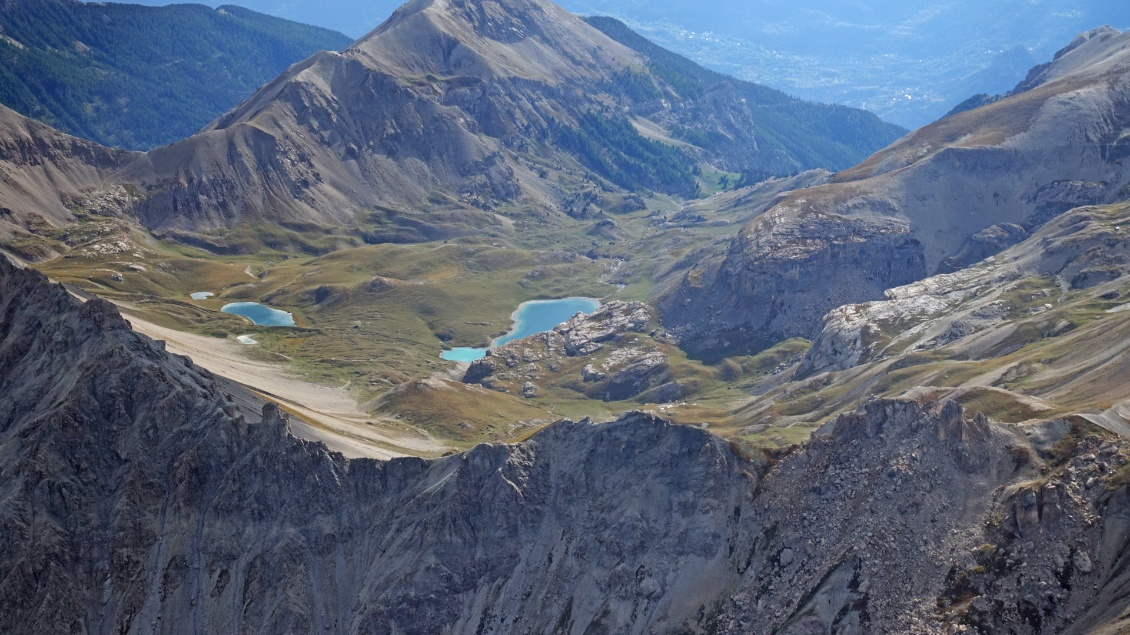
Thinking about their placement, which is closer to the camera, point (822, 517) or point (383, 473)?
point (822, 517)

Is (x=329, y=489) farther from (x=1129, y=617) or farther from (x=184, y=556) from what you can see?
(x=1129, y=617)

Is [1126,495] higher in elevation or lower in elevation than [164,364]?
lower

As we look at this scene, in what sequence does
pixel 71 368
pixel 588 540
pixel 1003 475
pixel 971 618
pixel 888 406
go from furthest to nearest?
pixel 71 368 < pixel 588 540 < pixel 888 406 < pixel 1003 475 < pixel 971 618

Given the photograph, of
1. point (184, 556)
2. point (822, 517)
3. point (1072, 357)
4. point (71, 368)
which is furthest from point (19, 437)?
point (1072, 357)

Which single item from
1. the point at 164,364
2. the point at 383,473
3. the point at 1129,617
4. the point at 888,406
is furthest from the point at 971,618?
the point at 164,364

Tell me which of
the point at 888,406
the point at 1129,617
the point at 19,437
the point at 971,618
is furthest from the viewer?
the point at 19,437

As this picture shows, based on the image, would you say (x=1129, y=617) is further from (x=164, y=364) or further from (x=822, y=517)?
(x=164, y=364)

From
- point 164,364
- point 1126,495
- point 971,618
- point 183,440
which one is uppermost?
point 164,364
